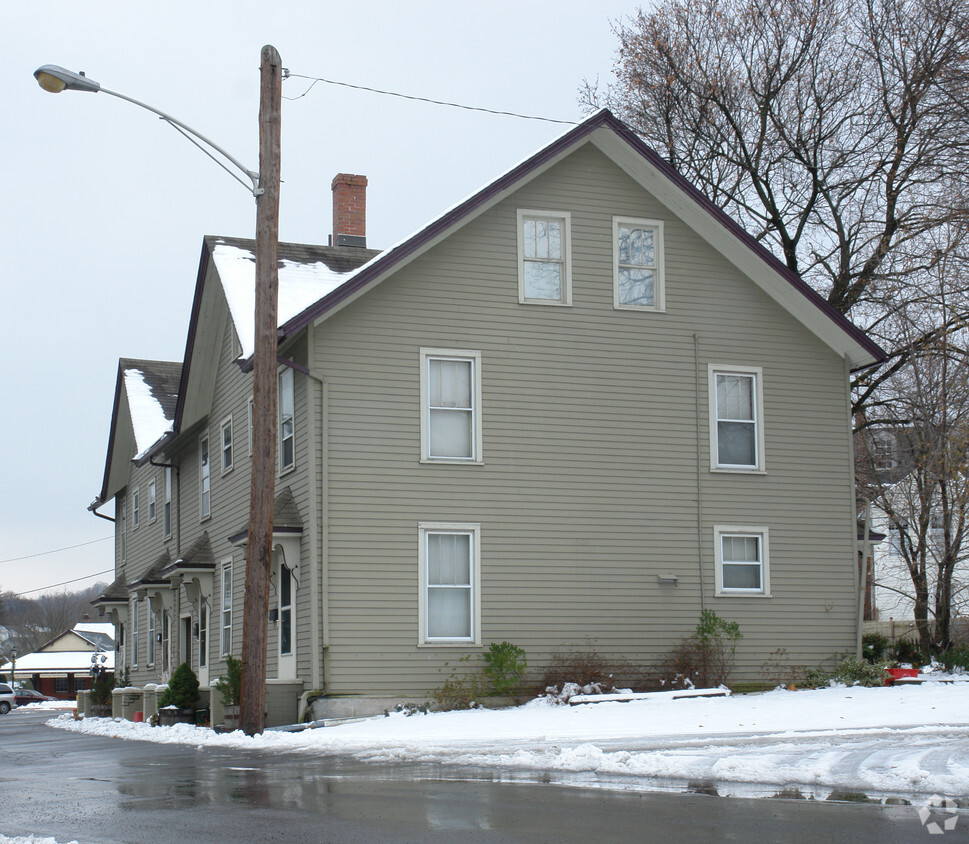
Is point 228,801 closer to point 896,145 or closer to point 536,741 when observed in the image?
point 536,741

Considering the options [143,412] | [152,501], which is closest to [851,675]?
[152,501]

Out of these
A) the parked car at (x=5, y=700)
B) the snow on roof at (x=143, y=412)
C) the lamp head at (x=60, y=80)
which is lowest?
the parked car at (x=5, y=700)

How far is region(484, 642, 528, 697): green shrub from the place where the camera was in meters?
19.7

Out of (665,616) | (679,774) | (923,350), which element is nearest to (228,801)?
(679,774)

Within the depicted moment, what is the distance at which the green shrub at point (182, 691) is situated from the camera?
79.0 feet

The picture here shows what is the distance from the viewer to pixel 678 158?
34406 millimetres

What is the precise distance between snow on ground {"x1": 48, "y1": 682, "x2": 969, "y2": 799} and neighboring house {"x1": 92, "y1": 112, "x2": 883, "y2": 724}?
5.85 ft

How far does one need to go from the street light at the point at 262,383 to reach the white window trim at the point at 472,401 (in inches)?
178

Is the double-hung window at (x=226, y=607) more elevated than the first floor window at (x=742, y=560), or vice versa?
the first floor window at (x=742, y=560)

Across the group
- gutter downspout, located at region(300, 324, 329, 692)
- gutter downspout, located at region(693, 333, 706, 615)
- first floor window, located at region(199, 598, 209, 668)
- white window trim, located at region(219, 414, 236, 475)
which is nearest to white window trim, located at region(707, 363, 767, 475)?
gutter downspout, located at region(693, 333, 706, 615)

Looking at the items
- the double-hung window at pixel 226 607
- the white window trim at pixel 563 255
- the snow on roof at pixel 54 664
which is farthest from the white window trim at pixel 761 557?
the snow on roof at pixel 54 664

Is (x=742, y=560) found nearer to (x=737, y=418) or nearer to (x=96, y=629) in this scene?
(x=737, y=418)

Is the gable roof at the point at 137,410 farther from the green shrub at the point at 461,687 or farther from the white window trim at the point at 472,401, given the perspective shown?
the green shrub at the point at 461,687

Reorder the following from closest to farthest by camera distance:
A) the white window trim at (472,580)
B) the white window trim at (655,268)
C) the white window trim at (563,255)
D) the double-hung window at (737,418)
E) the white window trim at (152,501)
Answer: the white window trim at (472,580) < the white window trim at (563,255) < the white window trim at (655,268) < the double-hung window at (737,418) < the white window trim at (152,501)
